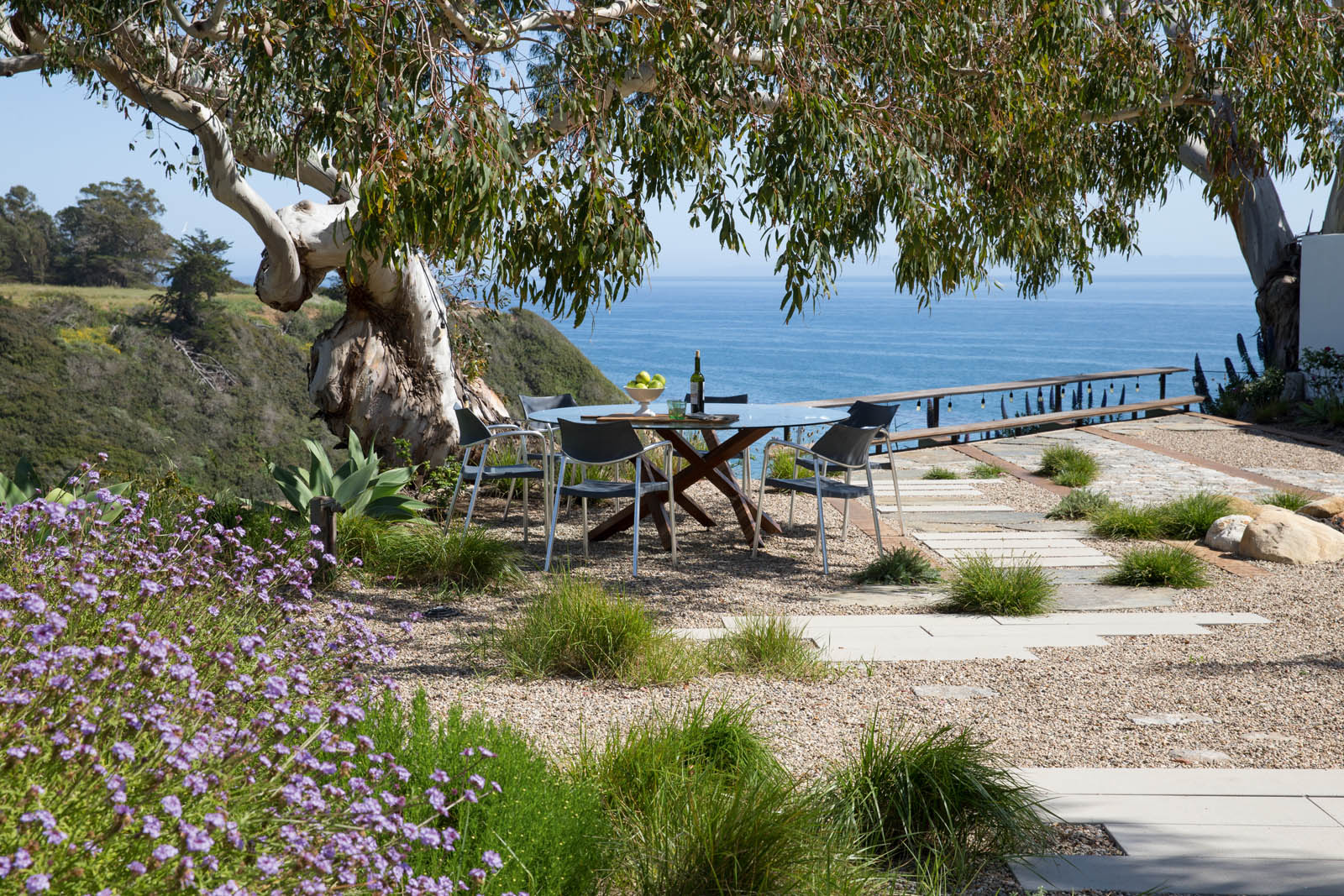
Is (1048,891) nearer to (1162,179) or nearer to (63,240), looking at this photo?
(1162,179)

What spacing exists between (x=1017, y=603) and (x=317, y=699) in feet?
11.8

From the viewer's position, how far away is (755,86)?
613cm

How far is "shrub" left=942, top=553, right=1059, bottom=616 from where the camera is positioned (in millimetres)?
5355

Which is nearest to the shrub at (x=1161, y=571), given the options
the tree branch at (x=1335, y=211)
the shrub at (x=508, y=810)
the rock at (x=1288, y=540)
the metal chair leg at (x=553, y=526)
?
the rock at (x=1288, y=540)

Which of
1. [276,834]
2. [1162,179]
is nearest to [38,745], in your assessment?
[276,834]

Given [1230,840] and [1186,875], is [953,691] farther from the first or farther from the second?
[1186,875]

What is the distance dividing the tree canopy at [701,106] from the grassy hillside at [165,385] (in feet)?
17.9

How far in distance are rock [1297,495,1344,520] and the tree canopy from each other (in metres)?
2.58

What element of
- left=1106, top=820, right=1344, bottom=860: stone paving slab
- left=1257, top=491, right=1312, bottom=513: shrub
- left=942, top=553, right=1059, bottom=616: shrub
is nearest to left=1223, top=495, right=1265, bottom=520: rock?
left=1257, top=491, right=1312, bottom=513: shrub

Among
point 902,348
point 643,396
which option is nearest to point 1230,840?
point 643,396

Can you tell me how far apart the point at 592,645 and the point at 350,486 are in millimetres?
2692

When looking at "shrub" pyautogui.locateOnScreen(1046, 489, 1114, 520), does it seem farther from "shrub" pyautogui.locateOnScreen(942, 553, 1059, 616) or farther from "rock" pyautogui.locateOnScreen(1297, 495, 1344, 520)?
"shrub" pyautogui.locateOnScreen(942, 553, 1059, 616)

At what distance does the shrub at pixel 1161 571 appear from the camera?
19.5ft

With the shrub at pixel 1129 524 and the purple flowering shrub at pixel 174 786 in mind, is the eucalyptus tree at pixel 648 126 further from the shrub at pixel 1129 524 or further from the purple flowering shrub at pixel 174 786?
the purple flowering shrub at pixel 174 786
